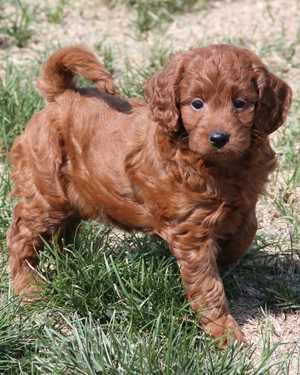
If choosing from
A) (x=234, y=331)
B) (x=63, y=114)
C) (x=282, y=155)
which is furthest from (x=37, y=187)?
(x=282, y=155)

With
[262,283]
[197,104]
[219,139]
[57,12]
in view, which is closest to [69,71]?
[197,104]

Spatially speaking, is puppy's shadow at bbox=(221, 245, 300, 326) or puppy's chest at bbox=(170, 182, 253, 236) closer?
puppy's chest at bbox=(170, 182, 253, 236)

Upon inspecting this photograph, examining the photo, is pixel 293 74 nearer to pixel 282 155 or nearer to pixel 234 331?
pixel 282 155

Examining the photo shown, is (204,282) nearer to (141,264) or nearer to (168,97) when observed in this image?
(141,264)

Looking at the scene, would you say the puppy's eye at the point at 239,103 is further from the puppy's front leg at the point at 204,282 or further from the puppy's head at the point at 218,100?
the puppy's front leg at the point at 204,282

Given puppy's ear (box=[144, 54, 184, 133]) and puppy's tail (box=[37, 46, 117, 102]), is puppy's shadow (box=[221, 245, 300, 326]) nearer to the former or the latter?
puppy's ear (box=[144, 54, 184, 133])

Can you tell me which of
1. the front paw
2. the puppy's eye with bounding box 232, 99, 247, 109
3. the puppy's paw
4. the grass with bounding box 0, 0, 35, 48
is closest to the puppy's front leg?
the front paw

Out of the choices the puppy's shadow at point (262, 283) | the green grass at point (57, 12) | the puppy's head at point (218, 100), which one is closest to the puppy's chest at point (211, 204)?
the puppy's head at point (218, 100)
